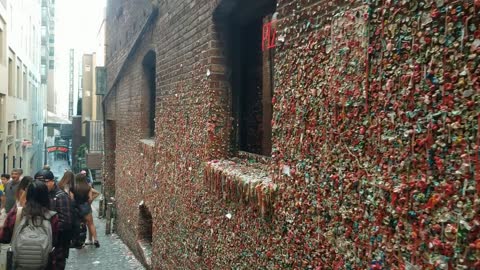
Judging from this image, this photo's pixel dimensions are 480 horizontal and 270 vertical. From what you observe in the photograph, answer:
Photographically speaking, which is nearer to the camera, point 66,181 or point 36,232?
point 36,232

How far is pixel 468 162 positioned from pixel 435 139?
6.8 inches

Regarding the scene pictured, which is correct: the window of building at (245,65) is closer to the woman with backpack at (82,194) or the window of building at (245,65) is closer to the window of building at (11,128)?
the woman with backpack at (82,194)

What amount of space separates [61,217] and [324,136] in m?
3.68

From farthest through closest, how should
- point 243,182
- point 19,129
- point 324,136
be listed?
point 19,129
point 243,182
point 324,136

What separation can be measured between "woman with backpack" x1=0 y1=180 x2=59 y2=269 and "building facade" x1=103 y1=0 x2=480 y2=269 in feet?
4.54

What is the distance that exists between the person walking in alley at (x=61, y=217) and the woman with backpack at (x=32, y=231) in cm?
27

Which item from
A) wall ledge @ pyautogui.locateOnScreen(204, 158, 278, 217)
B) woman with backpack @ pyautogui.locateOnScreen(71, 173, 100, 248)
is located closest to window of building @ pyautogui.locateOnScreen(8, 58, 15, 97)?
woman with backpack @ pyautogui.locateOnScreen(71, 173, 100, 248)

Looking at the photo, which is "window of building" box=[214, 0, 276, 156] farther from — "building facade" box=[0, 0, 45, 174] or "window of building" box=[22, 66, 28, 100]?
"window of building" box=[22, 66, 28, 100]

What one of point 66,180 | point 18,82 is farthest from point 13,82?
point 66,180

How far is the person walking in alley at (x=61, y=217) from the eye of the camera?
16.0 feet

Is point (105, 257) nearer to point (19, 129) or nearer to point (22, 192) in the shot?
point (22, 192)

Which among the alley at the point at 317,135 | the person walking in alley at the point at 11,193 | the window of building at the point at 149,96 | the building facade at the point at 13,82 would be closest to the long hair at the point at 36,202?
the alley at the point at 317,135

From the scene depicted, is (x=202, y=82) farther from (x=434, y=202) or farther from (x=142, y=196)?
(x=142, y=196)

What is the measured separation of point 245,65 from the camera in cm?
448
